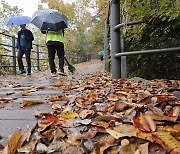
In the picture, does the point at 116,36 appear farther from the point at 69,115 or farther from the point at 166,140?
the point at 166,140

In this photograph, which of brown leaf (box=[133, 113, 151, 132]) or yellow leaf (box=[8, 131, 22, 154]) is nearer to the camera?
yellow leaf (box=[8, 131, 22, 154])

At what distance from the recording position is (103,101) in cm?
179

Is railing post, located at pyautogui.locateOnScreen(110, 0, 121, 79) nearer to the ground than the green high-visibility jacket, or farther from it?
nearer to the ground

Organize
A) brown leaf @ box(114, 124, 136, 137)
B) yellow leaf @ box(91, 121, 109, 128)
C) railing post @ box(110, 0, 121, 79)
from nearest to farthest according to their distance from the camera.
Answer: brown leaf @ box(114, 124, 136, 137)
yellow leaf @ box(91, 121, 109, 128)
railing post @ box(110, 0, 121, 79)

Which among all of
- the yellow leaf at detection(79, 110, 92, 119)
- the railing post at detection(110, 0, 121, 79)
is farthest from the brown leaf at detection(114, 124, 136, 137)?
the railing post at detection(110, 0, 121, 79)

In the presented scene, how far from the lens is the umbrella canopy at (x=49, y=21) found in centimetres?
616

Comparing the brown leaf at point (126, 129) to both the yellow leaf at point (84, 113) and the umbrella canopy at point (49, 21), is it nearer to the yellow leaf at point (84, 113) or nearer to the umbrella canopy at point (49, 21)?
the yellow leaf at point (84, 113)

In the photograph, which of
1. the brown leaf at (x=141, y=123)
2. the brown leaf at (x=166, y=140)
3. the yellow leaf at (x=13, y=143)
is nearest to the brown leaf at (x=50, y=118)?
the yellow leaf at (x=13, y=143)

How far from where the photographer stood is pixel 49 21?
620 cm

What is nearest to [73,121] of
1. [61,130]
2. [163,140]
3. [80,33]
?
[61,130]

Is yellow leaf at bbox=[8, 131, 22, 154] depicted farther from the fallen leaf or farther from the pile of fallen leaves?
the fallen leaf

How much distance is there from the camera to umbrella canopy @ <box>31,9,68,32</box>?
20.2 feet

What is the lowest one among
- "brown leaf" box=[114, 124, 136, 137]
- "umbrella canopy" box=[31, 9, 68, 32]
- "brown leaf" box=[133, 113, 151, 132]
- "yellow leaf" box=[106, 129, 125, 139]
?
"yellow leaf" box=[106, 129, 125, 139]

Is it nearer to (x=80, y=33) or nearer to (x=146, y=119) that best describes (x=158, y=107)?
(x=146, y=119)
